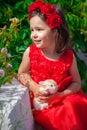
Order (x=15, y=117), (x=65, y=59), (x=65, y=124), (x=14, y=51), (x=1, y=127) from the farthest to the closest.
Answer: (x=14, y=51) → (x=65, y=59) → (x=65, y=124) → (x=15, y=117) → (x=1, y=127)

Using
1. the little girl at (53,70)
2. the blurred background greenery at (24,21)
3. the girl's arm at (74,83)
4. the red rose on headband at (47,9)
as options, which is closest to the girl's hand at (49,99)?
the little girl at (53,70)

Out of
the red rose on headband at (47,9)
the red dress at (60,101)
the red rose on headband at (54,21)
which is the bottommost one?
the red dress at (60,101)

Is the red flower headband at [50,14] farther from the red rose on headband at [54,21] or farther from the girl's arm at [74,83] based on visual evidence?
the girl's arm at [74,83]

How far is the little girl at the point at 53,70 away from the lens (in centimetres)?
379

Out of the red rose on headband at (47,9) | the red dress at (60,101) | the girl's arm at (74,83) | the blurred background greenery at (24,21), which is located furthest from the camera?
the blurred background greenery at (24,21)

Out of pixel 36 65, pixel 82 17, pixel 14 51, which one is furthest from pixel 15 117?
pixel 82 17

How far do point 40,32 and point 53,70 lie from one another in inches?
13.7

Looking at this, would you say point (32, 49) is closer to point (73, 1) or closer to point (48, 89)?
point (48, 89)

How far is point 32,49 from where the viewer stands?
4031 millimetres

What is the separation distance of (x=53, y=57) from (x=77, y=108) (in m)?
0.48

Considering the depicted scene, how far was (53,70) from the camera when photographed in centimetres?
398

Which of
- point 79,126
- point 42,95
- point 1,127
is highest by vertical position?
point 1,127

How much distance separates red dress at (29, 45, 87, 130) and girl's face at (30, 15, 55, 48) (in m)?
0.16

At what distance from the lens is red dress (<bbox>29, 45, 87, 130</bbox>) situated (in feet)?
12.4
